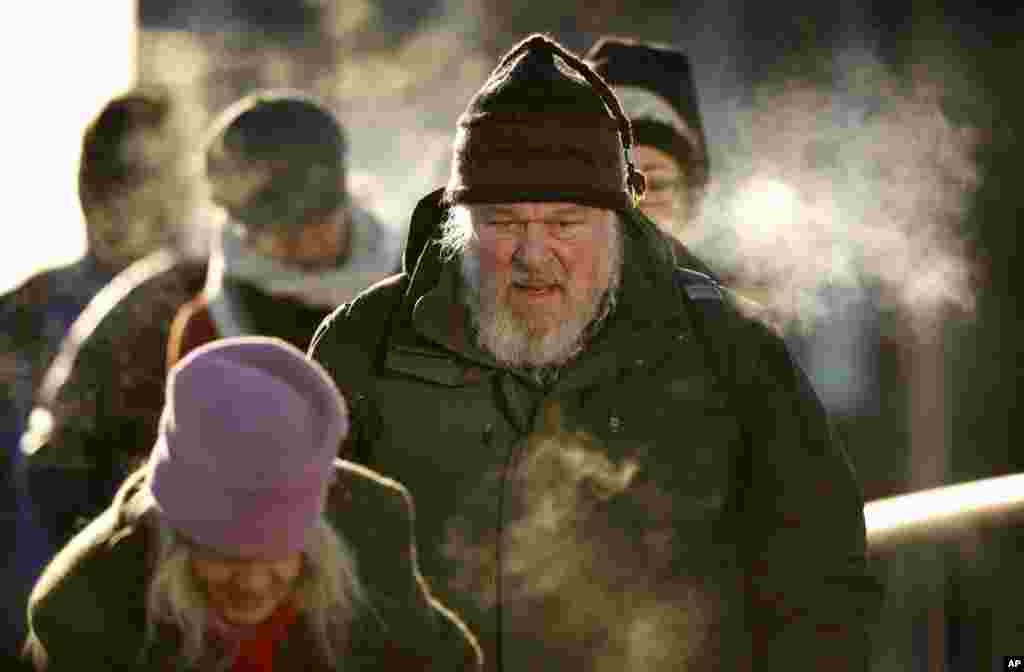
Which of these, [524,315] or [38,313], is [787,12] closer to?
[38,313]

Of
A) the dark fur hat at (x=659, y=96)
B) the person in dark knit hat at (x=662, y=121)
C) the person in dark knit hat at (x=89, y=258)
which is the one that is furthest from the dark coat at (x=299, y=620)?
the person in dark knit hat at (x=89, y=258)

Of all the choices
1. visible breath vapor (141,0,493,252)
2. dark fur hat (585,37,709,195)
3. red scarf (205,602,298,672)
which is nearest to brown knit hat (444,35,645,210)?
red scarf (205,602,298,672)

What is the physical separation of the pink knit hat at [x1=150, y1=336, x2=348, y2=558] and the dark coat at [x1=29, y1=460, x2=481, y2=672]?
0.17 m

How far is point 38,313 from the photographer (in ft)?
33.4

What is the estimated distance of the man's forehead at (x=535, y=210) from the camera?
20.6ft

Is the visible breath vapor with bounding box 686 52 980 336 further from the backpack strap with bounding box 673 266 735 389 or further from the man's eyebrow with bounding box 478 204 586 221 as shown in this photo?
the man's eyebrow with bounding box 478 204 586 221

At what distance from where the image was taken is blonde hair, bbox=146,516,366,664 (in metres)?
5.14

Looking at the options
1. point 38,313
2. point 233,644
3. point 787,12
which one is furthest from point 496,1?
point 233,644

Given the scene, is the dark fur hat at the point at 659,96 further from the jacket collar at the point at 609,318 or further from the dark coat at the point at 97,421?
the dark coat at the point at 97,421

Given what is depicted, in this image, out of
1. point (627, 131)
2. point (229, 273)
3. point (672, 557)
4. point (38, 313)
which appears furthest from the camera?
point (38, 313)

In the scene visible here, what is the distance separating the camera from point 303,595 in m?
5.18

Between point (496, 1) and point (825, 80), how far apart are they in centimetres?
317

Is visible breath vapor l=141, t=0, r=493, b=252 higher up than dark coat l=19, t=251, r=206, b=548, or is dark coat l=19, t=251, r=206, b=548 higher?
visible breath vapor l=141, t=0, r=493, b=252

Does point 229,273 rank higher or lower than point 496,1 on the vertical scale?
lower
